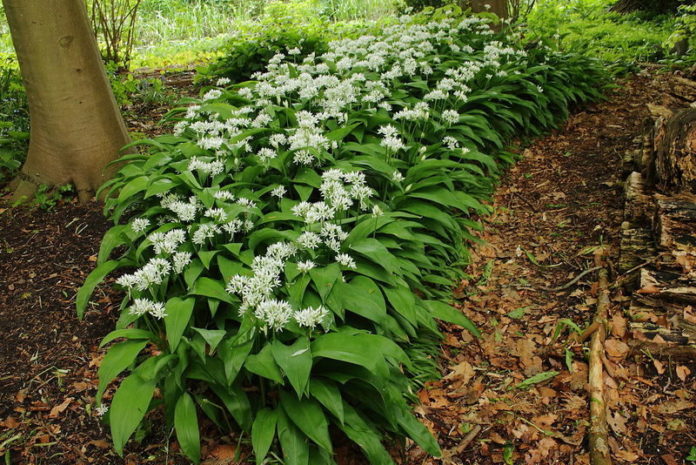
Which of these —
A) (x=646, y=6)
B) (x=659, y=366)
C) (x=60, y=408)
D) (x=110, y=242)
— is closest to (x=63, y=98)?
(x=110, y=242)

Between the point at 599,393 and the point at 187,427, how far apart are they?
2.12 meters

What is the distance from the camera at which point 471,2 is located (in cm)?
833

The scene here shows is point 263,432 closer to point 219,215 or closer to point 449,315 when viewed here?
point 219,215

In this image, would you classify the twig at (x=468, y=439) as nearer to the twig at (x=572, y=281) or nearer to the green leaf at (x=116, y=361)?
the twig at (x=572, y=281)

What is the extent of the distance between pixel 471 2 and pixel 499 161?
13.3 ft

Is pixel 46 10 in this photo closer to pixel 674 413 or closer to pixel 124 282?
pixel 124 282

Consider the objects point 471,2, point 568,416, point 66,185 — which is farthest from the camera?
point 471,2

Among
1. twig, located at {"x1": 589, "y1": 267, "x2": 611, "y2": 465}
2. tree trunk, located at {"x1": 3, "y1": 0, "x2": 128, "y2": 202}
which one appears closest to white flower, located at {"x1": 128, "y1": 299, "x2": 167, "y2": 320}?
twig, located at {"x1": 589, "y1": 267, "x2": 611, "y2": 465}

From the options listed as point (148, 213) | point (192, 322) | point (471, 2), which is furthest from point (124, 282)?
point (471, 2)

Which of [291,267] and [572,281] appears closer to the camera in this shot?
[291,267]

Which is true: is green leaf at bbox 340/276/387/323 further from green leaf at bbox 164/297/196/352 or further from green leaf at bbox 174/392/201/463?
green leaf at bbox 174/392/201/463

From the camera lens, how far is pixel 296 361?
7.29ft

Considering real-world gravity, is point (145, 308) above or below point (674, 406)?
above

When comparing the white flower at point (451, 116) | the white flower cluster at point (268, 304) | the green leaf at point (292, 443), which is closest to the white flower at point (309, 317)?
the white flower cluster at point (268, 304)
